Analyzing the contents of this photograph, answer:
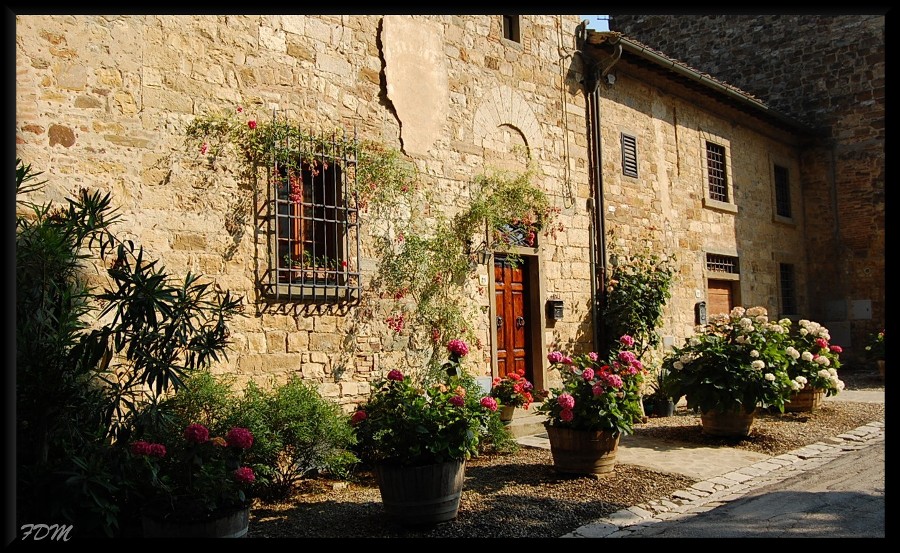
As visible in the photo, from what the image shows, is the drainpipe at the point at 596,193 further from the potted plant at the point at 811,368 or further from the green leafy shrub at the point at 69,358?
the green leafy shrub at the point at 69,358

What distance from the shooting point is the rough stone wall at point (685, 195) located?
1096cm

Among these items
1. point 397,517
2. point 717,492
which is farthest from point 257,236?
point 717,492

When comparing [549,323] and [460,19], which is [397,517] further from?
[460,19]

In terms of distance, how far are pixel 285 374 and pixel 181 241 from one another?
152 cm

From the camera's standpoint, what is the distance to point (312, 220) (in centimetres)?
687

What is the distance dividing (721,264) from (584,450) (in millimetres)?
8330

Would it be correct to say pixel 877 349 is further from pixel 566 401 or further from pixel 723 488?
pixel 566 401

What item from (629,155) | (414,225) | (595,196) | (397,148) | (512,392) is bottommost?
(512,392)

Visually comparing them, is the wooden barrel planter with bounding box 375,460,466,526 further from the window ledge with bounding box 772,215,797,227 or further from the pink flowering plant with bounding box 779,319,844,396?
the window ledge with bounding box 772,215,797,227

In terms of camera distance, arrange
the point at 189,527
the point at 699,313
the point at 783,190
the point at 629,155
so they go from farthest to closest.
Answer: the point at 783,190
the point at 699,313
the point at 629,155
the point at 189,527

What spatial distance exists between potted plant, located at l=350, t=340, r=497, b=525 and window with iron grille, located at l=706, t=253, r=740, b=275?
902cm

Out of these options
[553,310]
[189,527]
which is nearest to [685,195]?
[553,310]

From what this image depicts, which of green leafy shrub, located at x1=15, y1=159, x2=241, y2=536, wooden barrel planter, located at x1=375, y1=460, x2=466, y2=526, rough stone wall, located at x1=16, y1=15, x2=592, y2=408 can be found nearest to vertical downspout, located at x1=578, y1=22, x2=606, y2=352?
rough stone wall, located at x1=16, y1=15, x2=592, y2=408

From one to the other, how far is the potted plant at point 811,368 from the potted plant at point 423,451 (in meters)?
5.41
